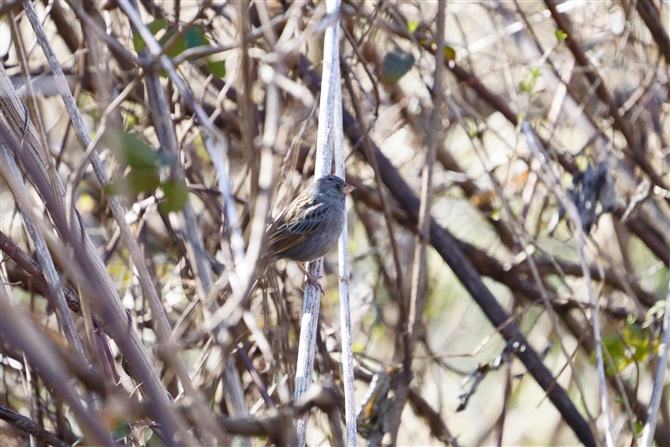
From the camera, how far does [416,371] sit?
4.85 m

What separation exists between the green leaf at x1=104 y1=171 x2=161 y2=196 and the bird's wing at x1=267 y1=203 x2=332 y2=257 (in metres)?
2.18

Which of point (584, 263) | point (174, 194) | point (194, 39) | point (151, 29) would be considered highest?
point (151, 29)

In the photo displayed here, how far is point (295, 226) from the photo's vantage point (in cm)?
406

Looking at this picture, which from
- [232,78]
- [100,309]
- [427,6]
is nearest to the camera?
[100,309]

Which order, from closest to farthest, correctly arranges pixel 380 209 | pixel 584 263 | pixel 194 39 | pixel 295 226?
1. pixel 194 39
2. pixel 584 263
3. pixel 295 226
4. pixel 380 209

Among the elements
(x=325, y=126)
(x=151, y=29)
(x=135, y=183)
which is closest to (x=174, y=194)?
(x=135, y=183)

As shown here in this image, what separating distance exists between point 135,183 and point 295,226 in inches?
91.9

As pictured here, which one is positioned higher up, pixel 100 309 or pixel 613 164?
pixel 613 164

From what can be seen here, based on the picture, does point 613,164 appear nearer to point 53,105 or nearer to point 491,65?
point 491,65

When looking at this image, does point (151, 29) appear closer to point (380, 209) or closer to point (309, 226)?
point (309, 226)

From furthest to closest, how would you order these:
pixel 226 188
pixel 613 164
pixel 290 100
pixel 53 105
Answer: pixel 53 105 → pixel 613 164 → pixel 290 100 → pixel 226 188

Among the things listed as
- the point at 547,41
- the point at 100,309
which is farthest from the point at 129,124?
the point at 547,41

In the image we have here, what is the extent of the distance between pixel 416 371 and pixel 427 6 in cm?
293

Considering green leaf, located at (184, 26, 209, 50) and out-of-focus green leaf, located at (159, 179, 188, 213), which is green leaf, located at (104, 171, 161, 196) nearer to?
out-of-focus green leaf, located at (159, 179, 188, 213)
